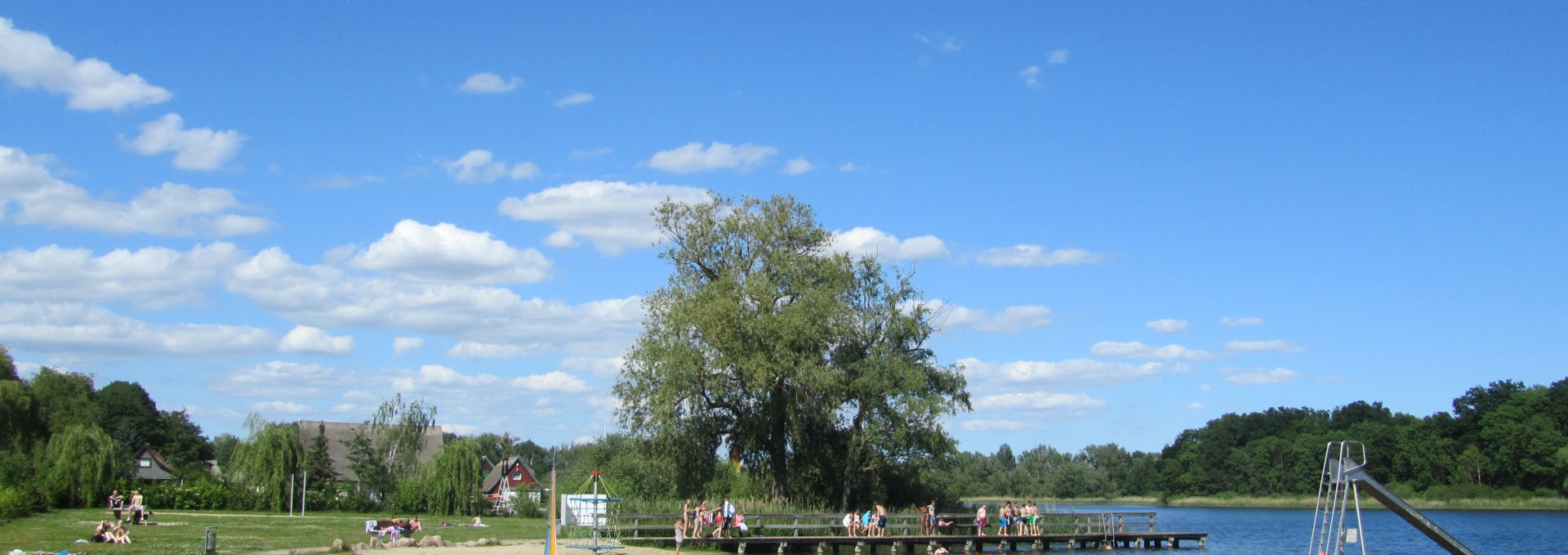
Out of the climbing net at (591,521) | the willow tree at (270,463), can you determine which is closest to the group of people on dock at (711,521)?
the climbing net at (591,521)

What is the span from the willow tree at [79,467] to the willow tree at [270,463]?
5.22 metres

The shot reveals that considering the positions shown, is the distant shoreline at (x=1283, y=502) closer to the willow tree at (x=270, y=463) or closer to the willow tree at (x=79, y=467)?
the willow tree at (x=270, y=463)

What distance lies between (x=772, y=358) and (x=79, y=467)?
95.5 ft

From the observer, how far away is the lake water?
137 ft

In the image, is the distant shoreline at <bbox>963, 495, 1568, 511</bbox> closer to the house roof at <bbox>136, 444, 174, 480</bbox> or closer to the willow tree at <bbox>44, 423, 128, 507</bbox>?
the willow tree at <bbox>44, 423, 128, 507</bbox>

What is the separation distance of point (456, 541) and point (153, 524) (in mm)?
10435

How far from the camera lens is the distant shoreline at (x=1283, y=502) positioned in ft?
256

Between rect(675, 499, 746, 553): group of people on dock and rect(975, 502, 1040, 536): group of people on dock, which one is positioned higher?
rect(675, 499, 746, 553): group of people on dock

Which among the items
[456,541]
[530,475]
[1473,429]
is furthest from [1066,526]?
[1473,429]

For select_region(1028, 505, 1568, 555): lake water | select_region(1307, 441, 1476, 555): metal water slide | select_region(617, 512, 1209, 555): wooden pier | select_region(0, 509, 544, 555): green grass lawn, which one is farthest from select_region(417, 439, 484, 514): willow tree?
select_region(1307, 441, 1476, 555): metal water slide

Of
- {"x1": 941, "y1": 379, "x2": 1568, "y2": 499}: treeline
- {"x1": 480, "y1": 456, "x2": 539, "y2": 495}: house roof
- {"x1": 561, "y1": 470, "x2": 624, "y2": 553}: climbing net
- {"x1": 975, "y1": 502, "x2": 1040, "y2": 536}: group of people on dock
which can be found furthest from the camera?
{"x1": 941, "y1": 379, "x2": 1568, "y2": 499}: treeline

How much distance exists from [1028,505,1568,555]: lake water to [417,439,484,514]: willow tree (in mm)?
26537

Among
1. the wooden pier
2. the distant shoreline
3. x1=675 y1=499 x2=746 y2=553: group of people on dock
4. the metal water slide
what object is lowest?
the distant shoreline

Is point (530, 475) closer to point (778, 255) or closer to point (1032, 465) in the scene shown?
point (778, 255)
